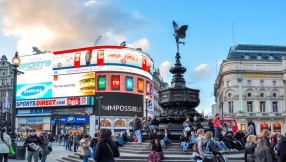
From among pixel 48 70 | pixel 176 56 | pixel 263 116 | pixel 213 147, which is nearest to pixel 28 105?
pixel 48 70

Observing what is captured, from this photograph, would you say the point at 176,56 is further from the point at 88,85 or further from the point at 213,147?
the point at 88,85

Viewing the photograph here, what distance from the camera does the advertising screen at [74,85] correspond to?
68.4m

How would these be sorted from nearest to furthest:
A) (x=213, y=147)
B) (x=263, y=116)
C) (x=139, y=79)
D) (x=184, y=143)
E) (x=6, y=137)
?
(x=213, y=147), (x=6, y=137), (x=184, y=143), (x=263, y=116), (x=139, y=79)

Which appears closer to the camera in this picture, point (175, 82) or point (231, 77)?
point (175, 82)

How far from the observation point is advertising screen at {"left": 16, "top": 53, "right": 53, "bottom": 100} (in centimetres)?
7331

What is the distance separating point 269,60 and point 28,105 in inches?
2227

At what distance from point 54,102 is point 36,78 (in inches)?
333

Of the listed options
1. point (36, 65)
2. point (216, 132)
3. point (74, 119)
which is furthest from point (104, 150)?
point (36, 65)

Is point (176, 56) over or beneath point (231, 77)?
beneath

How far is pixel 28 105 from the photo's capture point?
245 ft

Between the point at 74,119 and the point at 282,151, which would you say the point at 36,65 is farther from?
the point at 282,151

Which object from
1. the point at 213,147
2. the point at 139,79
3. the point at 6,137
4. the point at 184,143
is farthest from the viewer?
the point at 139,79

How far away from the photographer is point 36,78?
2958 inches

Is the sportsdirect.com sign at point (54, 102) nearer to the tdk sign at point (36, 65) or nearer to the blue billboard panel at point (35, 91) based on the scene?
the blue billboard panel at point (35, 91)
